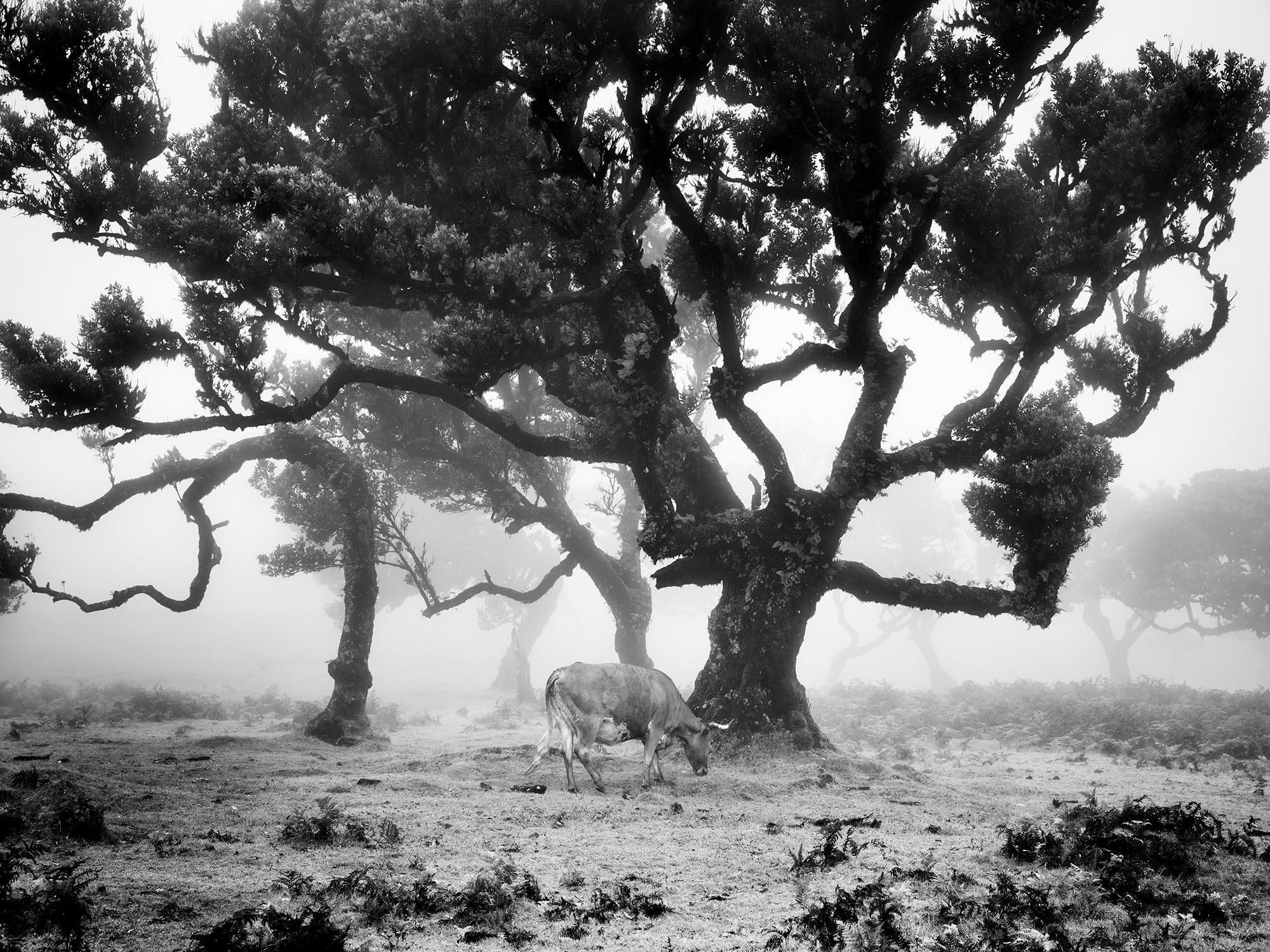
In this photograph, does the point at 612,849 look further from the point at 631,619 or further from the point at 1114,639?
the point at 1114,639

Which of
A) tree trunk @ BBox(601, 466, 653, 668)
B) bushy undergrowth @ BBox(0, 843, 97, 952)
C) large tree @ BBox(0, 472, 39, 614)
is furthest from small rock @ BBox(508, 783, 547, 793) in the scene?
large tree @ BBox(0, 472, 39, 614)

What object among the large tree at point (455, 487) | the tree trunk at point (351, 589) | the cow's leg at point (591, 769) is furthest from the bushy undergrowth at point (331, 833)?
the large tree at point (455, 487)

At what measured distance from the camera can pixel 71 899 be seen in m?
4.07

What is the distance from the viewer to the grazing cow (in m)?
10.2

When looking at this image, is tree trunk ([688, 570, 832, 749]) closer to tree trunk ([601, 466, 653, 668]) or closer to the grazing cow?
the grazing cow

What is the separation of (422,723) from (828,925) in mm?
24037

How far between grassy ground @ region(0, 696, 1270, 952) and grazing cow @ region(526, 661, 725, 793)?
459mm

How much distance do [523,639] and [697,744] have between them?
38157mm

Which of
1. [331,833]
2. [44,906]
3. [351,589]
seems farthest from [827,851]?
[351,589]

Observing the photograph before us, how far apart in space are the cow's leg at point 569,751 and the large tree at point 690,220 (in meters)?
3.91

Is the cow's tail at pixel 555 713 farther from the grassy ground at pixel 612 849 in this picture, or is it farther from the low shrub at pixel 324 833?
the low shrub at pixel 324 833

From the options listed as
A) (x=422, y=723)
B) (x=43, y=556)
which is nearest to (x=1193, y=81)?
(x=422, y=723)

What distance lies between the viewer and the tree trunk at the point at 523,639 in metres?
40.9

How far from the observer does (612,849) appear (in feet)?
21.5
